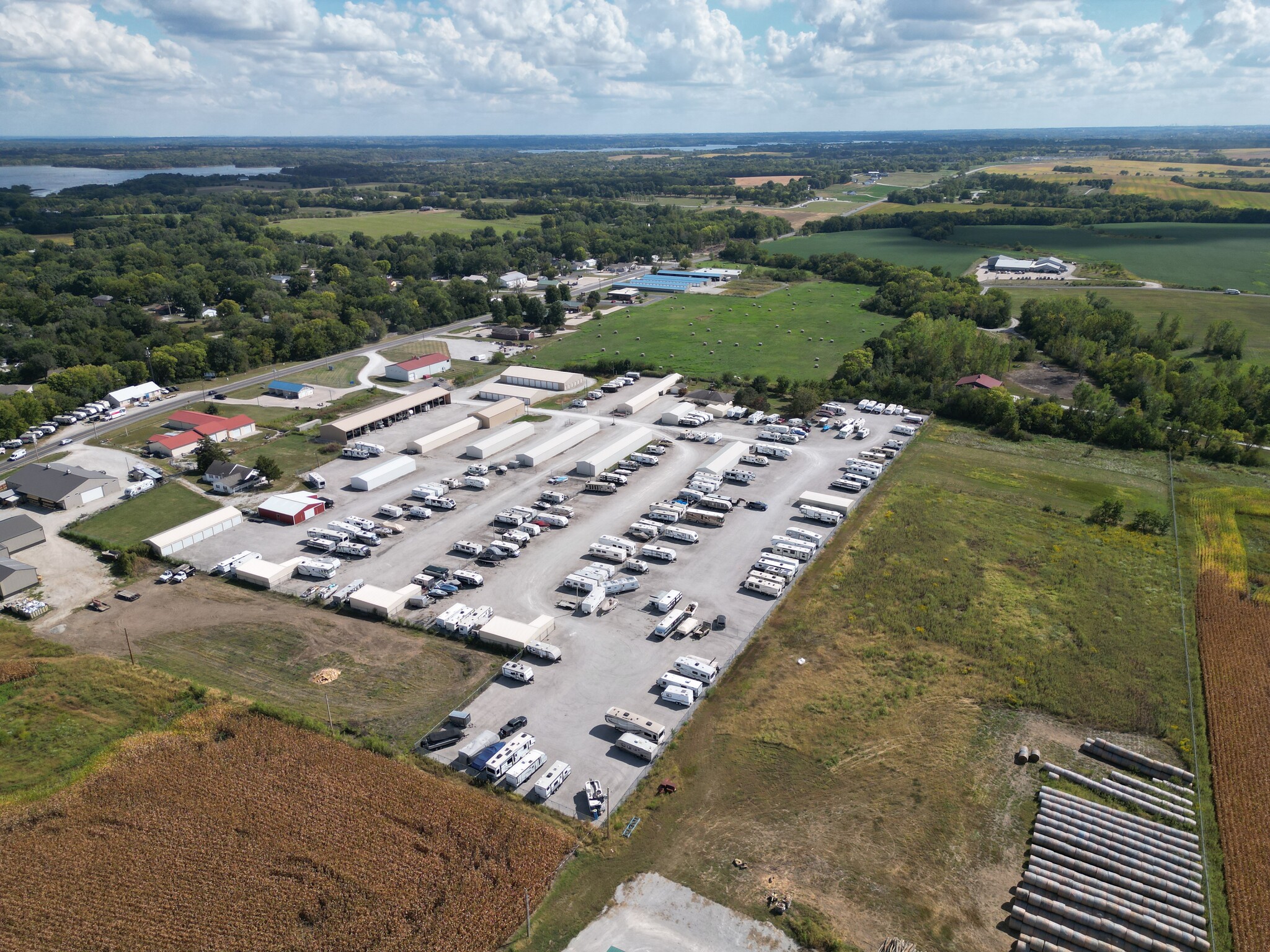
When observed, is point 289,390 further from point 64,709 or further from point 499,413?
point 64,709

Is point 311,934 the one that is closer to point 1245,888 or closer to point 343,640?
point 343,640

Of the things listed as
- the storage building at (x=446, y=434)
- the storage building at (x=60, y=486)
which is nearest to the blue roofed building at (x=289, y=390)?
the storage building at (x=446, y=434)

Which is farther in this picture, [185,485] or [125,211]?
[125,211]

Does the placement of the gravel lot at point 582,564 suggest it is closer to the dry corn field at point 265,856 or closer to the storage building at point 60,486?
the dry corn field at point 265,856

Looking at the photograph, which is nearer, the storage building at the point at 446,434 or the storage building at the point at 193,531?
the storage building at the point at 193,531

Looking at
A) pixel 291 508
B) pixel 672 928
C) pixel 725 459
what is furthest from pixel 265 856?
pixel 725 459

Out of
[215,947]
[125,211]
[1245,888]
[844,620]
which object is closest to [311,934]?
[215,947]
